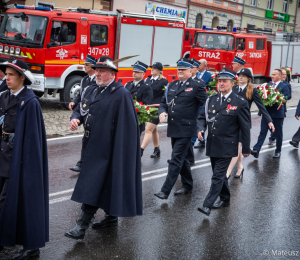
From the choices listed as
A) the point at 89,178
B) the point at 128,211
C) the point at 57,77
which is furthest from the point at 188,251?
the point at 57,77

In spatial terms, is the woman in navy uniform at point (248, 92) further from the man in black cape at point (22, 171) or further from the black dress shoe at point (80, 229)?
the man in black cape at point (22, 171)

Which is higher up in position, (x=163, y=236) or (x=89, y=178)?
(x=89, y=178)

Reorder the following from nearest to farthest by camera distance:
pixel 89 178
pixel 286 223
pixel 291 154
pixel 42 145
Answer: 1. pixel 42 145
2. pixel 89 178
3. pixel 286 223
4. pixel 291 154

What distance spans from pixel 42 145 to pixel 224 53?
16051 mm

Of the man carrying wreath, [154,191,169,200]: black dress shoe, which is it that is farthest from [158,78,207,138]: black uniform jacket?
the man carrying wreath

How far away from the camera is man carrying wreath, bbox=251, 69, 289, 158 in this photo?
9.44m

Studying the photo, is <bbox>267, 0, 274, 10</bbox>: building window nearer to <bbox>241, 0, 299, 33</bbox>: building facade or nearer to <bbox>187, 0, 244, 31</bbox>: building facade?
<bbox>241, 0, 299, 33</bbox>: building facade

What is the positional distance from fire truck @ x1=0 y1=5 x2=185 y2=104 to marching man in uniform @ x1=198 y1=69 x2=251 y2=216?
698 cm

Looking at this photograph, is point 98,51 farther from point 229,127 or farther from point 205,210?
point 205,210

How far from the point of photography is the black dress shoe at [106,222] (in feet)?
17.0

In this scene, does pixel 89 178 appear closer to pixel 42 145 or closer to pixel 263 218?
pixel 42 145

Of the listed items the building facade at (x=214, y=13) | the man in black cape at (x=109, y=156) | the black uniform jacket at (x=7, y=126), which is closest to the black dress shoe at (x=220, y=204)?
the man in black cape at (x=109, y=156)

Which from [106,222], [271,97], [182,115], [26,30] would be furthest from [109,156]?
[26,30]

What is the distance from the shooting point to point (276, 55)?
23562 millimetres
